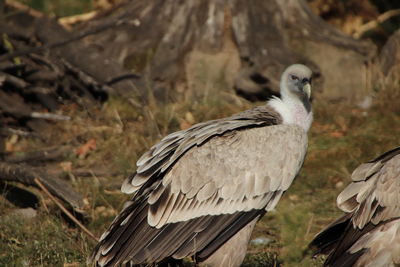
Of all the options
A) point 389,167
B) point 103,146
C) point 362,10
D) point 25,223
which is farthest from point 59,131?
point 362,10

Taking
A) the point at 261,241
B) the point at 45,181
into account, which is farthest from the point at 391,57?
the point at 45,181

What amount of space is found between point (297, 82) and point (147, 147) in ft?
8.30

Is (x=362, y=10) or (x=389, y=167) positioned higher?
(x=389, y=167)

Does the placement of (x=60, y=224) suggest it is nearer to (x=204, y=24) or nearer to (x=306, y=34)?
(x=204, y=24)

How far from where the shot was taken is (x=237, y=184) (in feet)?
17.0

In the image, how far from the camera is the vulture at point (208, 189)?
16.3 ft

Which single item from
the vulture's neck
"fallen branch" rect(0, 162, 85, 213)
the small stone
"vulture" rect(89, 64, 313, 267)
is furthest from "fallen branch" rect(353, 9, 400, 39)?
"vulture" rect(89, 64, 313, 267)

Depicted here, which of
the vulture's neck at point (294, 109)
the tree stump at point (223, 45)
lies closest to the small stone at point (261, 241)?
the vulture's neck at point (294, 109)

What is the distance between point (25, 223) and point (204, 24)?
4299mm

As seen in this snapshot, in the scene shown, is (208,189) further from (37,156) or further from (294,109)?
(37,156)

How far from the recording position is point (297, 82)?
5.73 m

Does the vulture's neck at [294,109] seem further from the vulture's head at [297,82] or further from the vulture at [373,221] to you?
the vulture at [373,221]

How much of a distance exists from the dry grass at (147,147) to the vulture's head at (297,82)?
88 centimetres

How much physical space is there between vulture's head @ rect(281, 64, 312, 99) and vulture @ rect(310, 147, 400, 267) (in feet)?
2.63
